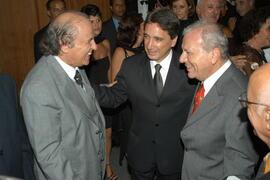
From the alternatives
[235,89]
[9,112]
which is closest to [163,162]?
[235,89]

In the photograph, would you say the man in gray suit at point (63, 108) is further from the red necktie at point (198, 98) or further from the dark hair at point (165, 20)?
the red necktie at point (198, 98)

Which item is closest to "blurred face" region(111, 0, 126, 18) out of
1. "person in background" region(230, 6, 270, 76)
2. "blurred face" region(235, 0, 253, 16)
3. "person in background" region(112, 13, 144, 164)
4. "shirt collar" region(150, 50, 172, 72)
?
"person in background" region(112, 13, 144, 164)

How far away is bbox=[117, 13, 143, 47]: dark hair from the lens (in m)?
3.44

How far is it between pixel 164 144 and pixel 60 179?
912 mm

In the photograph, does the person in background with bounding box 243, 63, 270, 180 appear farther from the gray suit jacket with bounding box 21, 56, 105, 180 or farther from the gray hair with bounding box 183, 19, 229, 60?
the gray suit jacket with bounding box 21, 56, 105, 180

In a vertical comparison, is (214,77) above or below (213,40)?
below

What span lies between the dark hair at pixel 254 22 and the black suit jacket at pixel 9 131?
2267 millimetres

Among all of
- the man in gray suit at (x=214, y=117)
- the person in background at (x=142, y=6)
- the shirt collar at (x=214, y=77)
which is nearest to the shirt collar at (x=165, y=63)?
the man in gray suit at (x=214, y=117)

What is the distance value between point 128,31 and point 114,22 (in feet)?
4.02

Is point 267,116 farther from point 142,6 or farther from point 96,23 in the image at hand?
point 142,6

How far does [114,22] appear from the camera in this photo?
4617 mm

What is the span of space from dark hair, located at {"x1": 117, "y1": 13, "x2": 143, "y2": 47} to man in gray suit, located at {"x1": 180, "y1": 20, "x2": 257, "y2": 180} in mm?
1482

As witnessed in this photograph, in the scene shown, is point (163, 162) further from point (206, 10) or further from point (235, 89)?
point (206, 10)

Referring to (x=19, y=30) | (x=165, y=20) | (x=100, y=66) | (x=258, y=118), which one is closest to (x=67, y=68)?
(x=165, y=20)
